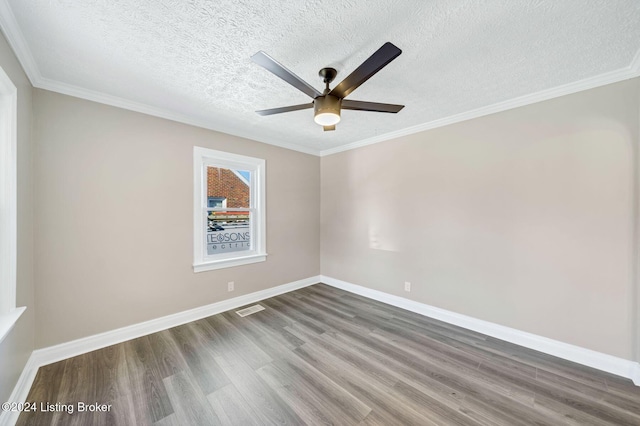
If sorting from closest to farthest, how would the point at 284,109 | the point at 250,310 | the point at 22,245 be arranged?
the point at 22,245, the point at 284,109, the point at 250,310

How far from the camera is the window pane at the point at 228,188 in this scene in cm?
332

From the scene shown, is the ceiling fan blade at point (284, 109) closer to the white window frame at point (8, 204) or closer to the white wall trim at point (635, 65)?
the white window frame at point (8, 204)

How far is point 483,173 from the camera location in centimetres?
272

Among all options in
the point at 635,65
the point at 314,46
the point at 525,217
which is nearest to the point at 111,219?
the point at 314,46

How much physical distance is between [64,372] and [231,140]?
292 centimetres

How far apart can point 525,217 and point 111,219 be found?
4323mm

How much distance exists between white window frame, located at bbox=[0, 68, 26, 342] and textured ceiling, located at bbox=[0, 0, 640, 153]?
0.43m

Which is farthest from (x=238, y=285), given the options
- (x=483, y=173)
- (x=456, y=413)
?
(x=483, y=173)

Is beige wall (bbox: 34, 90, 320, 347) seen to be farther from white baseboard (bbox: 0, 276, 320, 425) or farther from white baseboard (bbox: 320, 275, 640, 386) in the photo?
white baseboard (bbox: 320, 275, 640, 386)

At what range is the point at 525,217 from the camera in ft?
8.07

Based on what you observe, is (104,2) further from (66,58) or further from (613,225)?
(613,225)

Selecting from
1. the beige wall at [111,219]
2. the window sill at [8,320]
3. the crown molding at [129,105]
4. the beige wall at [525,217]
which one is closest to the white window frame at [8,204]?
the window sill at [8,320]

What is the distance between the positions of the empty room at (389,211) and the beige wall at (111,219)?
0.06ft
